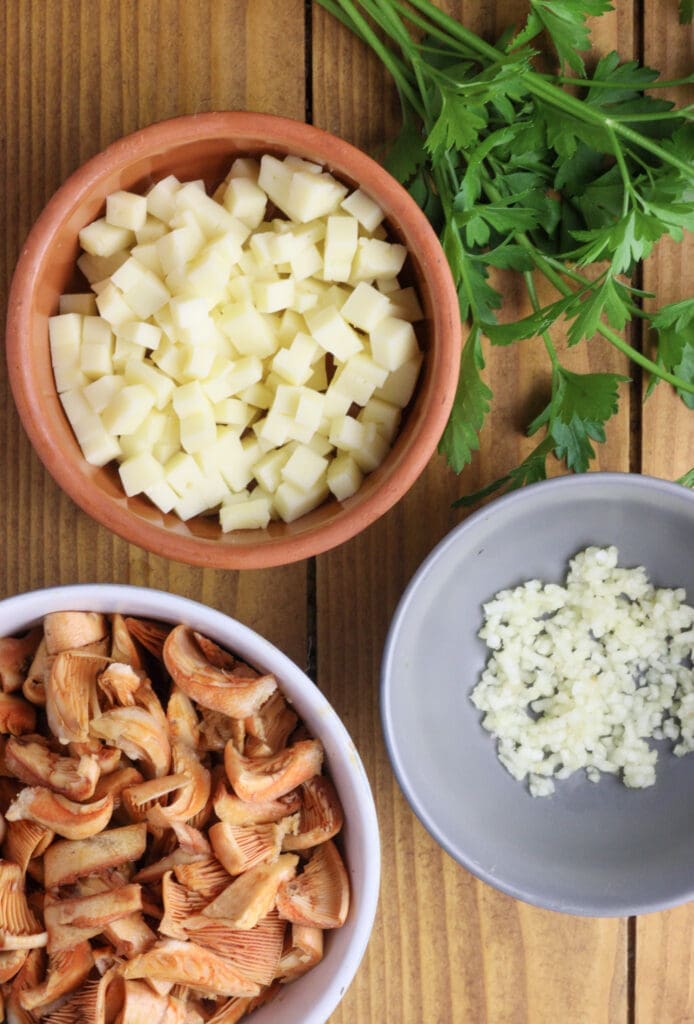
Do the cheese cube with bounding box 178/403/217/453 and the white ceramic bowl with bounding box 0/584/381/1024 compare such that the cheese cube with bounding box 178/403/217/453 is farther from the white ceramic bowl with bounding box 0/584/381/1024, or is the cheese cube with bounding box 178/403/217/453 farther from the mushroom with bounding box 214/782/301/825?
the mushroom with bounding box 214/782/301/825

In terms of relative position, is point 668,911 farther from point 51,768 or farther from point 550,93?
point 550,93

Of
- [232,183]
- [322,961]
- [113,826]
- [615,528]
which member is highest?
[232,183]

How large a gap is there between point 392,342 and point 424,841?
56 cm

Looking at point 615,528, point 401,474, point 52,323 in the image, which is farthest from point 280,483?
point 615,528

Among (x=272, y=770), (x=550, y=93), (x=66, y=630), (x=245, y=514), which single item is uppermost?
(x=550, y=93)

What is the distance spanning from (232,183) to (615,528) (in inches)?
21.6

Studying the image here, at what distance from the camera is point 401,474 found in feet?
3.33

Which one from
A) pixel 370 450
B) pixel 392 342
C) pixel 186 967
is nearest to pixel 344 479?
pixel 370 450

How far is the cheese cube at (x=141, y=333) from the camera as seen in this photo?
3.39 feet

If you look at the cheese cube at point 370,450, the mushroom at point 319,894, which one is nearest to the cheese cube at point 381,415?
the cheese cube at point 370,450

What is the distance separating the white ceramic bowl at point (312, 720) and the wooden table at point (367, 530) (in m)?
0.16

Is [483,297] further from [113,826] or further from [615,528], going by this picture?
[113,826]

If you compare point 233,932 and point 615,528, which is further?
point 615,528

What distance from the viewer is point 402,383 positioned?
3.53ft
